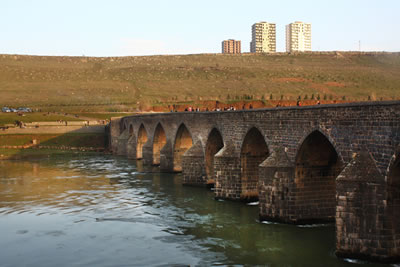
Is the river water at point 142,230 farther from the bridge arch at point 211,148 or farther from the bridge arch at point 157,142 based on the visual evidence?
the bridge arch at point 157,142

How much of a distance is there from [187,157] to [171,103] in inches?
2135

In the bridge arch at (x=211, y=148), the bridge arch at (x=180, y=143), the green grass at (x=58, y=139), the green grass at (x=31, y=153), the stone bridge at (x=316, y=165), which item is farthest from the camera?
the green grass at (x=58, y=139)

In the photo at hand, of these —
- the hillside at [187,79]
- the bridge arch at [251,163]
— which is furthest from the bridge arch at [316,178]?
the hillside at [187,79]

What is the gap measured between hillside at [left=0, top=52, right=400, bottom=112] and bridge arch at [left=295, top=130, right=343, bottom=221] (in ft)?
188

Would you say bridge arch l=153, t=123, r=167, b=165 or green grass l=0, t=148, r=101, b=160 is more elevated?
bridge arch l=153, t=123, r=167, b=165

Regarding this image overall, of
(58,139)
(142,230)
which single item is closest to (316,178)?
(142,230)

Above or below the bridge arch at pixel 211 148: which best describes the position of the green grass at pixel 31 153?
below

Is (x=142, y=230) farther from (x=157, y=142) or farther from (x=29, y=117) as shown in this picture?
(x=29, y=117)

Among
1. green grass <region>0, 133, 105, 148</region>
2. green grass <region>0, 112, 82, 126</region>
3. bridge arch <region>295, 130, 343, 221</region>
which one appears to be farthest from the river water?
green grass <region>0, 112, 82, 126</region>

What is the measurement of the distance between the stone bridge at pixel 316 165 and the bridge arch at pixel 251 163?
1.9 inches

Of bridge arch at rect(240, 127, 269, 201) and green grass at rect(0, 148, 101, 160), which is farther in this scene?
green grass at rect(0, 148, 101, 160)

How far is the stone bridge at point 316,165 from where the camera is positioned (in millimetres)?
14391

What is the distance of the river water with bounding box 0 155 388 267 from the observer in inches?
650

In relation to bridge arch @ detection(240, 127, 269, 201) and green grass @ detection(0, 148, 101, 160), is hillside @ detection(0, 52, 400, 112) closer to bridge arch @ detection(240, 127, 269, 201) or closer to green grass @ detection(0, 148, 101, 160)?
green grass @ detection(0, 148, 101, 160)
